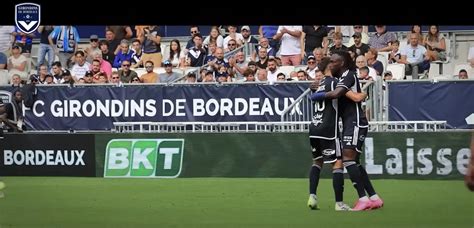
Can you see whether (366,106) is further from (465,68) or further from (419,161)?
(465,68)

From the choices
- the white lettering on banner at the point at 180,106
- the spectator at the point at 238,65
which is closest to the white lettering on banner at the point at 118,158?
the white lettering on banner at the point at 180,106

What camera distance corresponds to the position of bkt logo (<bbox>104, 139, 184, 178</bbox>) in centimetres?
2161

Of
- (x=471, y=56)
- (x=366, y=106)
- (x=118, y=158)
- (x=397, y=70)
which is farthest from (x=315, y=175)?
(x=471, y=56)

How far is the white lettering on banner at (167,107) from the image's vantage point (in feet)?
71.4

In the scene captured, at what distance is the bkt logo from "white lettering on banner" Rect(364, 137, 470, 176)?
407cm

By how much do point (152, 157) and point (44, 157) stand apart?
271cm

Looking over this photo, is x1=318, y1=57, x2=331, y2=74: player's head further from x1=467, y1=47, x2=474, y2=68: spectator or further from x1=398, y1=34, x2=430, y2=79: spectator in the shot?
x1=467, y1=47, x2=474, y2=68: spectator

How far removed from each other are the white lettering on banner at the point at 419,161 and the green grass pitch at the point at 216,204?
546mm

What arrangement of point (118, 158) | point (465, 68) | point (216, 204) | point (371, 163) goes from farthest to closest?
point (465, 68) < point (118, 158) < point (371, 163) < point (216, 204)

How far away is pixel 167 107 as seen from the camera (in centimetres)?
2244
